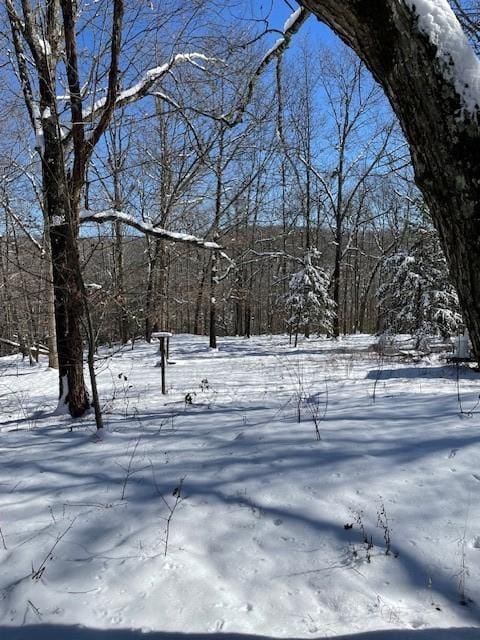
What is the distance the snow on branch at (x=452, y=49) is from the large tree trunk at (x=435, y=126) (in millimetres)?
12

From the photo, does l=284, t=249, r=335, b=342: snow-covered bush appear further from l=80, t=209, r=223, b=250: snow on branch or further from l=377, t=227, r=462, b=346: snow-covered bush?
l=80, t=209, r=223, b=250: snow on branch

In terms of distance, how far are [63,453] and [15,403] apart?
5.31 metres

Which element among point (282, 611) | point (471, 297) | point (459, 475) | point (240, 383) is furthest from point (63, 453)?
point (240, 383)

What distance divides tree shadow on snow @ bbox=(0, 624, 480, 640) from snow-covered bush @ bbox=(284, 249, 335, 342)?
18658 millimetres

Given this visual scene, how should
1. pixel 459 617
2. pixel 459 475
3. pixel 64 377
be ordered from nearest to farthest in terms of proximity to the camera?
1. pixel 459 617
2. pixel 459 475
3. pixel 64 377

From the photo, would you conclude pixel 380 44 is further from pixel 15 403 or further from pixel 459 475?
pixel 15 403

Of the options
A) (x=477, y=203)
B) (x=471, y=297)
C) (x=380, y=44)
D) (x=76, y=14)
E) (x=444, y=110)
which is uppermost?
(x=76, y=14)

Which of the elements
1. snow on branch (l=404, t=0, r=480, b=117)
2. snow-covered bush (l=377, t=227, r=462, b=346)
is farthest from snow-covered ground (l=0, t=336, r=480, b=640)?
snow-covered bush (l=377, t=227, r=462, b=346)

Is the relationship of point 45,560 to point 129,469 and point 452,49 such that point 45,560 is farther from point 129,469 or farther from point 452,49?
point 452,49

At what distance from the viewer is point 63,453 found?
400cm

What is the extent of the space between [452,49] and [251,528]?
7.93 feet

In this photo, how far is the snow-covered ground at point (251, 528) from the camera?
1.92 metres

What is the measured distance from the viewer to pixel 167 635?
182 centimetres

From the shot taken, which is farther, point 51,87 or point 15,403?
point 15,403
